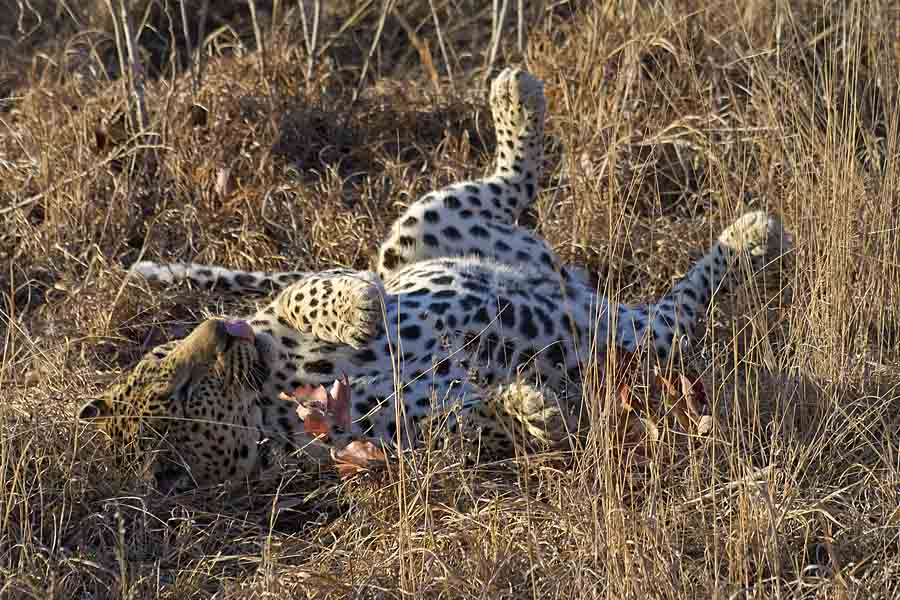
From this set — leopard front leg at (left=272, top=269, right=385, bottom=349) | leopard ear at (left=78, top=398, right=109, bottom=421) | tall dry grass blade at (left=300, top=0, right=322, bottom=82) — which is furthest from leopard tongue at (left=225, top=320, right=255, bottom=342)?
tall dry grass blade at (left=300, top=0, right=322, bottom=82)

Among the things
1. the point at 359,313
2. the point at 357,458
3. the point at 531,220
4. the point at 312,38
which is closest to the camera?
the point at 357,458

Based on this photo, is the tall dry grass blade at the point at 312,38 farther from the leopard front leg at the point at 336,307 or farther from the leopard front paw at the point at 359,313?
the leopard front paw at the point at 359,313

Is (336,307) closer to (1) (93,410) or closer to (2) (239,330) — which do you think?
(2) (239,330)

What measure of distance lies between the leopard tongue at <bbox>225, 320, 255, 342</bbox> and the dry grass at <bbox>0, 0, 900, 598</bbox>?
0.43 metres

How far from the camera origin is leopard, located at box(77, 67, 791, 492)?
3.75 meters

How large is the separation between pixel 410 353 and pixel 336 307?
0.83 ft

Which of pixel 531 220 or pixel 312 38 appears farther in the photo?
pixel 312 38

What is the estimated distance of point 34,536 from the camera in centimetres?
354

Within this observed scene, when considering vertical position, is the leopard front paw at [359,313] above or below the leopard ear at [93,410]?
above

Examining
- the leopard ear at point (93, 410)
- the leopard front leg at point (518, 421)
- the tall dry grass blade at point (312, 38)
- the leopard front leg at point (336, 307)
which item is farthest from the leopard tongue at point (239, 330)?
the tall dry grass blade at point (312, 38)

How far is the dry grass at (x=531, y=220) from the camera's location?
3.27 meters

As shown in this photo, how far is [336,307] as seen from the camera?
3.93 metres

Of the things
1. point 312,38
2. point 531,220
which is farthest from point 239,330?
point 312,38

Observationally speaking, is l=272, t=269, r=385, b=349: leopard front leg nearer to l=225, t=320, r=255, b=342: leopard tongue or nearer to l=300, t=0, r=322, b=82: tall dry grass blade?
l=225, t=320, r=255, b=342: leopard tongue
